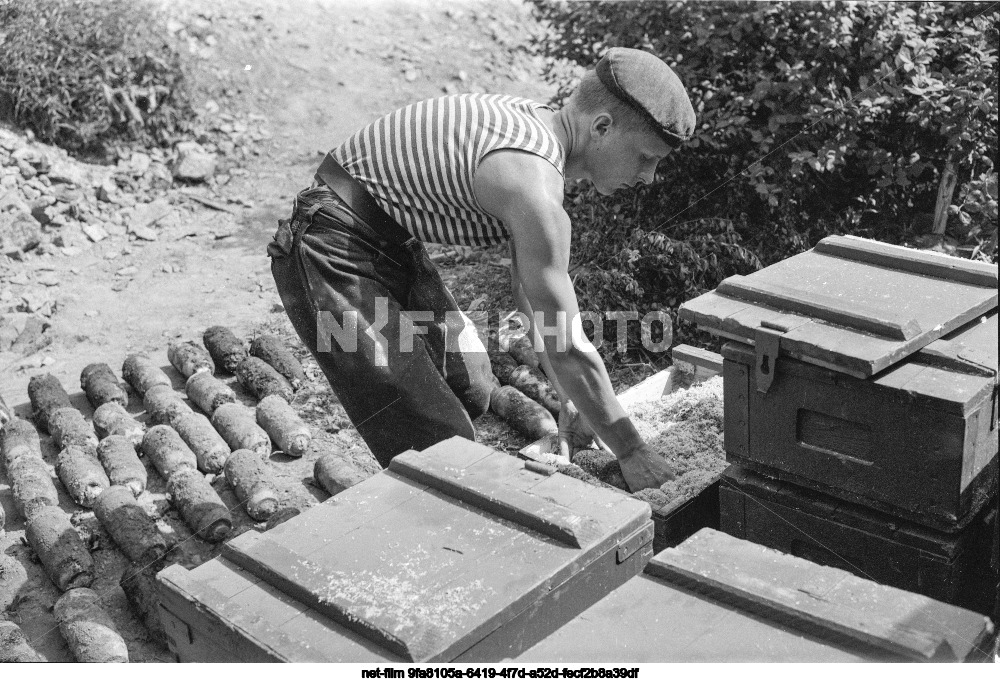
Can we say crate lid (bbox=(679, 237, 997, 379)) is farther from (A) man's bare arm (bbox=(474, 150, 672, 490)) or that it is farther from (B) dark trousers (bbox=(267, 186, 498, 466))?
(B) dark trousers (bbox=(267, 186, 498, 466))

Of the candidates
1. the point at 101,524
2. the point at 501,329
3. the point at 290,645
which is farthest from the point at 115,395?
the point at 290,645

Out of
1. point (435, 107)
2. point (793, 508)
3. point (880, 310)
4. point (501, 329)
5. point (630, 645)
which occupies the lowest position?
point (501, 329)

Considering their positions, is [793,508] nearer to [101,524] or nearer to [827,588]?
[827,588]

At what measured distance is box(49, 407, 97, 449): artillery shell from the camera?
5.25 m

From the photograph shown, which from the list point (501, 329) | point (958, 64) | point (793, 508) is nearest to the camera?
point (793, 508)

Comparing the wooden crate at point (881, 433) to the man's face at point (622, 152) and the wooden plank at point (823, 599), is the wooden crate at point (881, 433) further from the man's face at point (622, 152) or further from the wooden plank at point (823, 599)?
the wooden plank at point (823, 599)

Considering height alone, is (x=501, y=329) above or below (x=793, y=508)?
below

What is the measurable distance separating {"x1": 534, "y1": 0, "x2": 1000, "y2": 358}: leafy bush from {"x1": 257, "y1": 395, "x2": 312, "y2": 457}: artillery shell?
2137 mm

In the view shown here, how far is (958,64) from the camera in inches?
272

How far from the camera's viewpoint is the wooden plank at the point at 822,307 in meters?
3.10

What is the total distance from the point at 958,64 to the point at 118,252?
6.36 m

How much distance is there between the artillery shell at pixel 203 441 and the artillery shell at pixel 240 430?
0.04m

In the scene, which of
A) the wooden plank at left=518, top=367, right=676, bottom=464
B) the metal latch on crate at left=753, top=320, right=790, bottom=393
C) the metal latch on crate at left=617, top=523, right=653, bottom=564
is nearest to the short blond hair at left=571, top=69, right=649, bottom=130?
the metal latch on crate at left=753, top=320, right=790, bottom=393

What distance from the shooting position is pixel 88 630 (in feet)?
12.6
